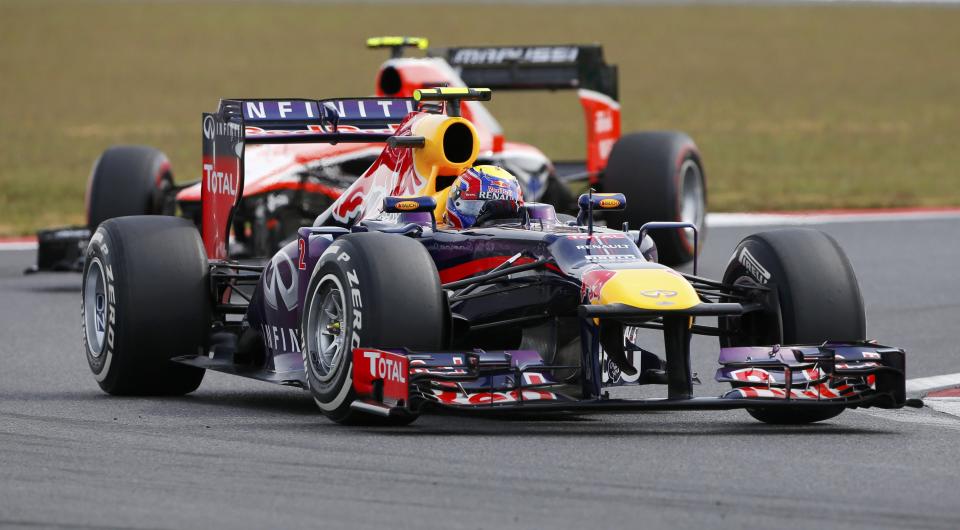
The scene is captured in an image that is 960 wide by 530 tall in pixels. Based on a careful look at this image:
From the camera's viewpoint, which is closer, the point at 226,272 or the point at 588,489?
the point at 588,489

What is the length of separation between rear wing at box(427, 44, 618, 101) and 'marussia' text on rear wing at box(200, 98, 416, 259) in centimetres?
822

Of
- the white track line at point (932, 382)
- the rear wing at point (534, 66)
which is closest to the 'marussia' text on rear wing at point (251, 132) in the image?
the white track line at point (932, 382)

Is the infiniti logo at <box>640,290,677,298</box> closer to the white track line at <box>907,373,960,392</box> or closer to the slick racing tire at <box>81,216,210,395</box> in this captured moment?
the white track line at <box>907,373,960,392</box>

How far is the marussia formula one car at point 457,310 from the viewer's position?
9203 mm

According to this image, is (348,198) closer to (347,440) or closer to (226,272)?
(226,272)

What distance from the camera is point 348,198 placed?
11.7m

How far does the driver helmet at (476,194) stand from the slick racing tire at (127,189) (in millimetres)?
7543

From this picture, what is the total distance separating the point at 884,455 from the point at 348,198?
4.16 m

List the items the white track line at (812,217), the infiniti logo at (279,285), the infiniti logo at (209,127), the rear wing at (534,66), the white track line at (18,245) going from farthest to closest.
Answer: the white track line at (812,217) < the white track line at (18,245) < the rear wing at (534,66) < the infiniti logo at (209,127) < the infiniti logo at (279,285)

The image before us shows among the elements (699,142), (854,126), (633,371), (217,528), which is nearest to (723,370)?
(633,371)

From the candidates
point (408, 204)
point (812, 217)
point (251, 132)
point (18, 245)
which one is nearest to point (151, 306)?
point (251, 132)

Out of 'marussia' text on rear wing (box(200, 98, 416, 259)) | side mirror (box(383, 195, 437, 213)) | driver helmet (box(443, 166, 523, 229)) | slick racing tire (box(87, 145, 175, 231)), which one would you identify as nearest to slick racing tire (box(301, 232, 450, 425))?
side mirror (box(383, 195, 437, 213))

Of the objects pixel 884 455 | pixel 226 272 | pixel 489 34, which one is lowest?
pixel 884 455

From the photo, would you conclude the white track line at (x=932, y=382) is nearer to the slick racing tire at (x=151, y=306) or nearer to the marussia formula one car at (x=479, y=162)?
the slick racing tire at (x=151, y=306)
